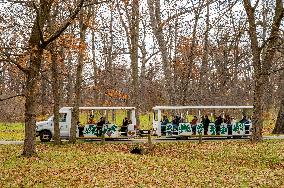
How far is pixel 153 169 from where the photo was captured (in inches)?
679

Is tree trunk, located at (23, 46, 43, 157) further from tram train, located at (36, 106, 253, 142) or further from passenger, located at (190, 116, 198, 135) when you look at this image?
passenger, located at (190, 116, 198, 135)

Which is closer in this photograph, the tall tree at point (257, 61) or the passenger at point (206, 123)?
the tall tree at point (257, 61)

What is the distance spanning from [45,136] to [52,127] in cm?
73

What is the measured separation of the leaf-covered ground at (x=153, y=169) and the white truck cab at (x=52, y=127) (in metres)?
7.48

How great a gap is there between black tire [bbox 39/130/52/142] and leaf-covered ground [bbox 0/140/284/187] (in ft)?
24.2

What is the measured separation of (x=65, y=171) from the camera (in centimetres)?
1630

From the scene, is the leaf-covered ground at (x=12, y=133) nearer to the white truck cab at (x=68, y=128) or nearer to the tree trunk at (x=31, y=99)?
the white truck cab at (x=68, y=128)

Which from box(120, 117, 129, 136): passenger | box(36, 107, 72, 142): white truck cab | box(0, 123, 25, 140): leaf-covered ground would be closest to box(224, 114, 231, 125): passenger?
box(120, 117, 129, 136): passenger

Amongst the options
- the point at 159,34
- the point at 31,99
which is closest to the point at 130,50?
the point at 159,34

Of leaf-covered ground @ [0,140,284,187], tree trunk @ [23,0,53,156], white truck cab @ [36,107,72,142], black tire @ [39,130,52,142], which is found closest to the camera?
leaf-covered ground @ [0,140,284,187]

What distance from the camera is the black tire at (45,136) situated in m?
31.8

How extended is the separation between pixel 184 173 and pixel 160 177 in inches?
53.2

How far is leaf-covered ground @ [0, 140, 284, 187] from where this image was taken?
14461 millimetres

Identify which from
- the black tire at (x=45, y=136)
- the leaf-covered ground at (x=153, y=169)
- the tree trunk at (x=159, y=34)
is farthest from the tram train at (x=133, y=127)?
the leaf-covered ground at (x=153, y=169)
